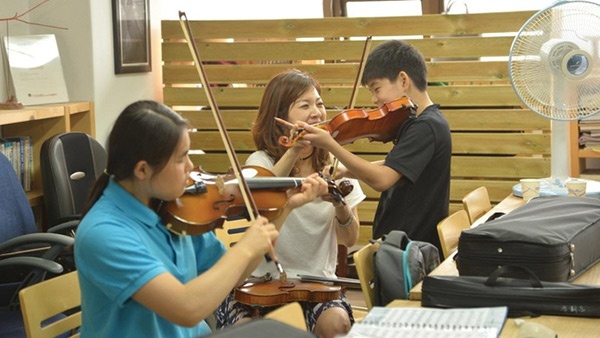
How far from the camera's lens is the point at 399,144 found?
119 inches

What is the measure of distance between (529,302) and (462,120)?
2682mm

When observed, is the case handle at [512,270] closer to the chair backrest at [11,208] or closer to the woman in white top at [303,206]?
the woman in white top at [303,206]

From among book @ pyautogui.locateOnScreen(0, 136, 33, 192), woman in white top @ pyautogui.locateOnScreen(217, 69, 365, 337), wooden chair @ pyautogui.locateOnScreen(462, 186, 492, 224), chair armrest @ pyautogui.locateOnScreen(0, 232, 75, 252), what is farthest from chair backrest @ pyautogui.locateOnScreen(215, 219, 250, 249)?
book @ pyautogui.locateOnScreen(0, 136, 33, 192)

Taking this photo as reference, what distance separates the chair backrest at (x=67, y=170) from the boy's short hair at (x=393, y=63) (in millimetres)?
1304

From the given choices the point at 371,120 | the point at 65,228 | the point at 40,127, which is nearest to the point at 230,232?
the point at 371,120

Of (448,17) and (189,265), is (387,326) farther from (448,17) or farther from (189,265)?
(448,17)

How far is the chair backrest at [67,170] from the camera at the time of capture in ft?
12.4

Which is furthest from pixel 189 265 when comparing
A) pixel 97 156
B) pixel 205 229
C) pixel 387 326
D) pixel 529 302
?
pixel 97 156

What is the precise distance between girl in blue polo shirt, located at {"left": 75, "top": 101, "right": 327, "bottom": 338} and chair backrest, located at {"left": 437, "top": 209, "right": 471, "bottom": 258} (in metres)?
0.99

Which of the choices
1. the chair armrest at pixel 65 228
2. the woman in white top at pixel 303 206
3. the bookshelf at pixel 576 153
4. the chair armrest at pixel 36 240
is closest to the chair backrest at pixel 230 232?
the woman in white top at pixel 303 206

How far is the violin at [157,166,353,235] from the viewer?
6.92 feet

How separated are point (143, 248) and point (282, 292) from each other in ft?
2.59

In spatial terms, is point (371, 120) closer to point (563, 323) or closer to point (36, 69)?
point (563, 323)

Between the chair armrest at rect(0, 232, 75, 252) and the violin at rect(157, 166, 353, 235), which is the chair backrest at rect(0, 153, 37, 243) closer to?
the chair armrest at rect(0, 232, 75, 252)
